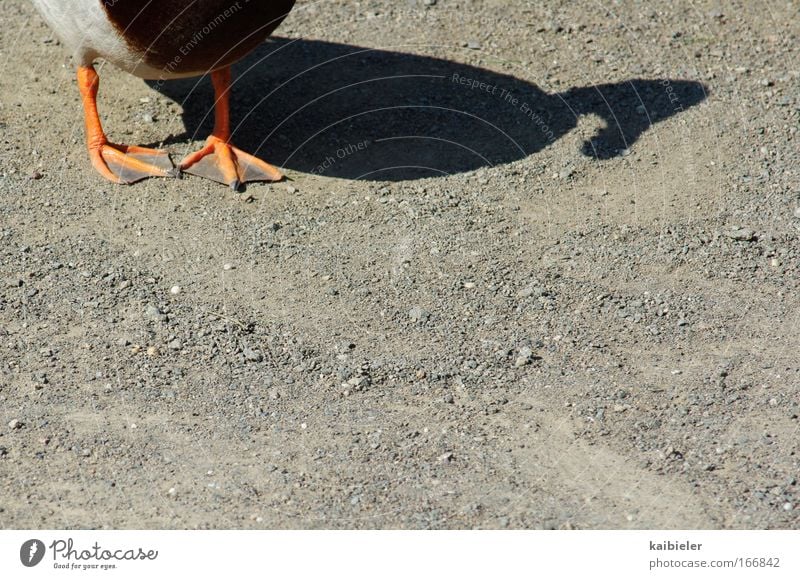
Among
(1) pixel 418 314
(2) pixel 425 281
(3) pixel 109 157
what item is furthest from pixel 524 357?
(3) pixel 109 157

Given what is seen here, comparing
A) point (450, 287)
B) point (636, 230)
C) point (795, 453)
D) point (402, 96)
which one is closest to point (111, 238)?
point (450, 287)

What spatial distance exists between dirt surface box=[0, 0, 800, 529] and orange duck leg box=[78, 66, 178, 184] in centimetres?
10

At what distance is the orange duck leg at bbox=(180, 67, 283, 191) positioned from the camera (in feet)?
18.9

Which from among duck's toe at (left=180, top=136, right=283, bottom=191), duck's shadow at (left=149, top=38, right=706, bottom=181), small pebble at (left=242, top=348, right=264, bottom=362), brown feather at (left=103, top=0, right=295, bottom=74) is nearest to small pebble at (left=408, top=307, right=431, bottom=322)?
small pebble at (left=242, top=348, right=264, bottom=362)

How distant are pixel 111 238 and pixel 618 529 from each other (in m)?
2.85

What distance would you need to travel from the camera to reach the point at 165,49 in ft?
17.1

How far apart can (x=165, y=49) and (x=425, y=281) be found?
1637 mm

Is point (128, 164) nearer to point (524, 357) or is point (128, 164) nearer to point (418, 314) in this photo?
point (418, 314)

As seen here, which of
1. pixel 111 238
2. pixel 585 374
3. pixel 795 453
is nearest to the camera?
pixel 795 453

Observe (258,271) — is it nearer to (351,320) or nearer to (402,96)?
(351,320)

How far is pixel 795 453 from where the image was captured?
4145 mm

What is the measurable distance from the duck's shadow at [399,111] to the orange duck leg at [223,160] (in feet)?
0.73

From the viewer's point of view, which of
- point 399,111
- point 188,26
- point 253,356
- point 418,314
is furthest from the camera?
point 399,111

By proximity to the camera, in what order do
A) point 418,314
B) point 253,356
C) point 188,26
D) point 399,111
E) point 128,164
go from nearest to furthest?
point 253,356, point 418,314, point 188,26, point 128,164, point 399,111
